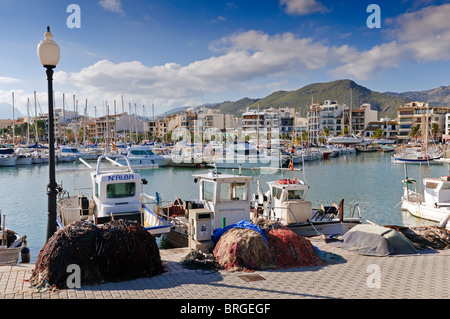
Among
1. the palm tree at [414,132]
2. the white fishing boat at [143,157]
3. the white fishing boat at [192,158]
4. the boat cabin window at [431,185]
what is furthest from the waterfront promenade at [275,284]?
the palm tree at [414,132]

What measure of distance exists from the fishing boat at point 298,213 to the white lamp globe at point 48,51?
10.1 meters

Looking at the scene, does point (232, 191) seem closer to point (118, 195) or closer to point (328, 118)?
point (118, 195)

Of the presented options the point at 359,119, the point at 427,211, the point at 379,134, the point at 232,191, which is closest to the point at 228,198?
Answer: the point at 232,191

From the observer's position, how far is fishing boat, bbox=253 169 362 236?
15773 mm

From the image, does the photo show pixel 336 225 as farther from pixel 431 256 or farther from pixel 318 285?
pixel 318 285

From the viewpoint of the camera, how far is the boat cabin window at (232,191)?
14.1 metres

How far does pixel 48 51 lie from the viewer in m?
9.33

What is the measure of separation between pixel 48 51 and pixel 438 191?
23.5m

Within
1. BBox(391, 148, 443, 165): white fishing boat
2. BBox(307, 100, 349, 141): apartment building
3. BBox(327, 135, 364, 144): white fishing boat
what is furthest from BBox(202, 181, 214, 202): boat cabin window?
BBox(307, 100, 349, 141): apartment building

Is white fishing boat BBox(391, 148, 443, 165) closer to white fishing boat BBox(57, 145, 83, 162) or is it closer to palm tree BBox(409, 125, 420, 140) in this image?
palm tree BBox(409, 125, 420, 140)

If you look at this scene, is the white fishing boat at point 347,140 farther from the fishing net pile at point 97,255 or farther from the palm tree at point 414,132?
the fishing net pile at point 97,255
